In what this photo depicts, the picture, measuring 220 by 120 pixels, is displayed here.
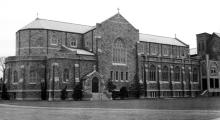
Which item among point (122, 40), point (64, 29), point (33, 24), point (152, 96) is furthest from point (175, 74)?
point (33, 24)

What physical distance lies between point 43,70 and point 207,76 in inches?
1731

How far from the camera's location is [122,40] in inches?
2793

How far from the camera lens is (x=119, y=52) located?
7038cm

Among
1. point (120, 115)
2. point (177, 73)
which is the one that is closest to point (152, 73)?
point (177, 73)

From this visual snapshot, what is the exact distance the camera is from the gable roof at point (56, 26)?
67625mm

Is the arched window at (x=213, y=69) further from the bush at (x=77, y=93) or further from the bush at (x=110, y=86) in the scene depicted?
the bush at (x=77, y=93)

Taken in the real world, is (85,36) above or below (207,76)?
above

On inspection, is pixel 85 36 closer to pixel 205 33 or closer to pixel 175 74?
pixel 175 74

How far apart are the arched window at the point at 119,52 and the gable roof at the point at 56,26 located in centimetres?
693

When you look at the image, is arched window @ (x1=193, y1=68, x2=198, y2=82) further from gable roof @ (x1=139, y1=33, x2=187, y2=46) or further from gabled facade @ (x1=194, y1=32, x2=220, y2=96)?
gable roof @ (x1=139, y1=33, x2=187, y2=46)

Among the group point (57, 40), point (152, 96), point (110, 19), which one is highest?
point (110, 19)

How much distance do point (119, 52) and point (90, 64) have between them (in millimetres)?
8943

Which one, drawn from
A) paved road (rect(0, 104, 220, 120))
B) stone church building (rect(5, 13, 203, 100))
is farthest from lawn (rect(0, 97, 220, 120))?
stone church building (rect(5, 13, 203, 100))

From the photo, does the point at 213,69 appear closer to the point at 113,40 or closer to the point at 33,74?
the point at 113,40
